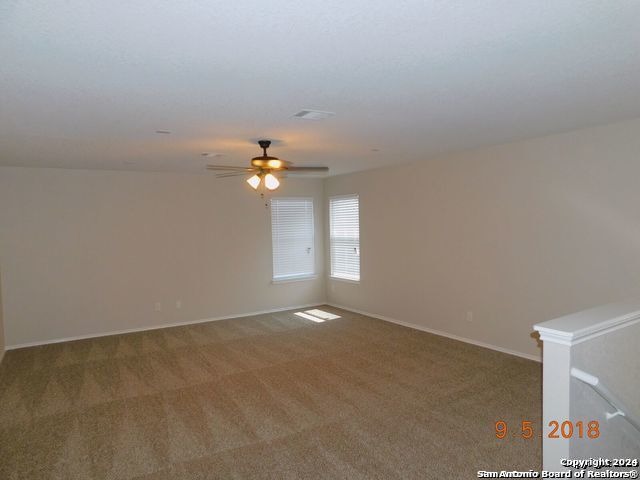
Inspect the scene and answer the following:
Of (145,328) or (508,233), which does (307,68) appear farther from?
(145,328)

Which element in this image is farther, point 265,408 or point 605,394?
point 265,408

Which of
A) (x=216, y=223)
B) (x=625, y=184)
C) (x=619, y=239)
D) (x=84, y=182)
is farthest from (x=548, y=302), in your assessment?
(x=84, y=182)

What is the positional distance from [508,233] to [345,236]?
3181 millimetres

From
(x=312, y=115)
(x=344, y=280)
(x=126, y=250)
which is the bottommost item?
(x=344, y=280)

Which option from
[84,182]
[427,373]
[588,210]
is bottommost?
[427,373]

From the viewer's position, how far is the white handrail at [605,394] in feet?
7.06

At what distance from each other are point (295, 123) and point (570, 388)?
→ 2.65 meters

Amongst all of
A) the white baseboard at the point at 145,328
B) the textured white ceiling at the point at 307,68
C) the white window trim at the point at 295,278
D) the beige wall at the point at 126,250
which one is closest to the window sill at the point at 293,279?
the white window trim at the point at 295,278

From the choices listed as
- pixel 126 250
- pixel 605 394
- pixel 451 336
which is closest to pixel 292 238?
pixel 126 250

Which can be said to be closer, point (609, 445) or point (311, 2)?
point (311, 2)

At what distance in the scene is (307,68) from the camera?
2.31m

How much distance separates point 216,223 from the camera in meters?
6.99

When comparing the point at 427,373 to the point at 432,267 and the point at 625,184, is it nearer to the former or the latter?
the point at 432,267

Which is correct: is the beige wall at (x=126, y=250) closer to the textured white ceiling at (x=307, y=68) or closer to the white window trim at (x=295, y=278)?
the white window trim at (x=295, y=278)
